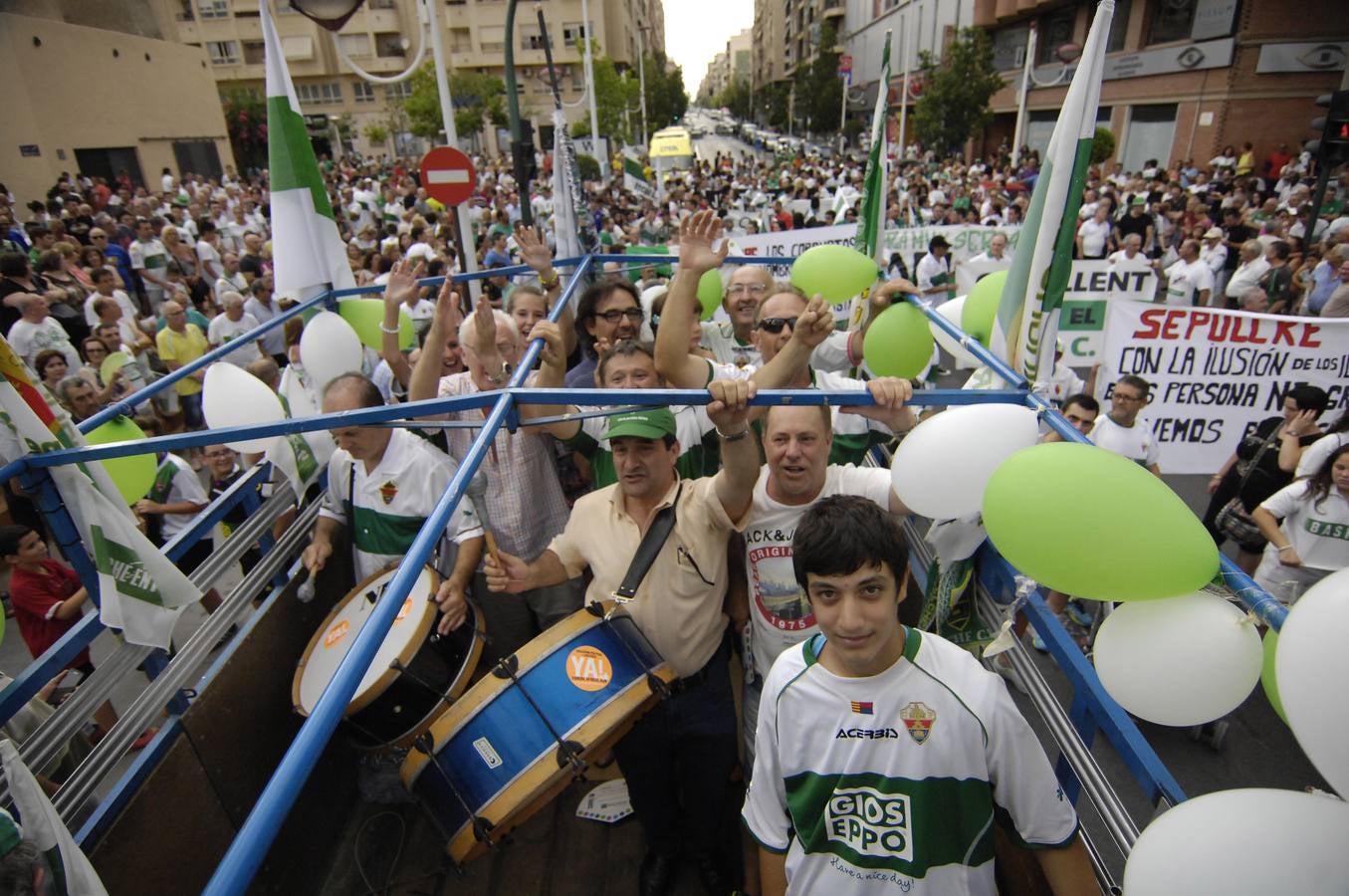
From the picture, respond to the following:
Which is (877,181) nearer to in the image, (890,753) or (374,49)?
(890,753)

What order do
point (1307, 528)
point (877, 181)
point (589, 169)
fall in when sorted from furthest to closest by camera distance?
point (589, 169) < point (877, 181) < point (1307, 528)

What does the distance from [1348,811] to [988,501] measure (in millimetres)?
880

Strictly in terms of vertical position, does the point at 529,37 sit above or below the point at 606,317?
above

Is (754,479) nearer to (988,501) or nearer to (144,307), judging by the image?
(988,501)

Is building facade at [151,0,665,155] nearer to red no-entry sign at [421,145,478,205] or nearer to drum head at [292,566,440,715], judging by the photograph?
red no-entry sign at [421,145,478,205]

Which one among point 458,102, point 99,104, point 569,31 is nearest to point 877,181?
point 99,104

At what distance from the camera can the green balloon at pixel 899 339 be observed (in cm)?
337

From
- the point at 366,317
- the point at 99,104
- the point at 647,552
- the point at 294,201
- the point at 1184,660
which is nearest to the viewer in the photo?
the point at 1184,660

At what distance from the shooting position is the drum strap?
2.49 metres

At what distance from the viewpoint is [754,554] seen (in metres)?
2.66

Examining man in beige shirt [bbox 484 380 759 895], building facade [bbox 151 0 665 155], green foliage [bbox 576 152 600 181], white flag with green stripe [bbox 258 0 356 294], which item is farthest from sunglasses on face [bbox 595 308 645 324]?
building facade [bbox 151 0 665 155]

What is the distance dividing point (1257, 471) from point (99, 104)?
32861 mm

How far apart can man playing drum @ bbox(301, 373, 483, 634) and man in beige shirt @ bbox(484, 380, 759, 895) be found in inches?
27.8

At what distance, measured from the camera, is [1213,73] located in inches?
883
